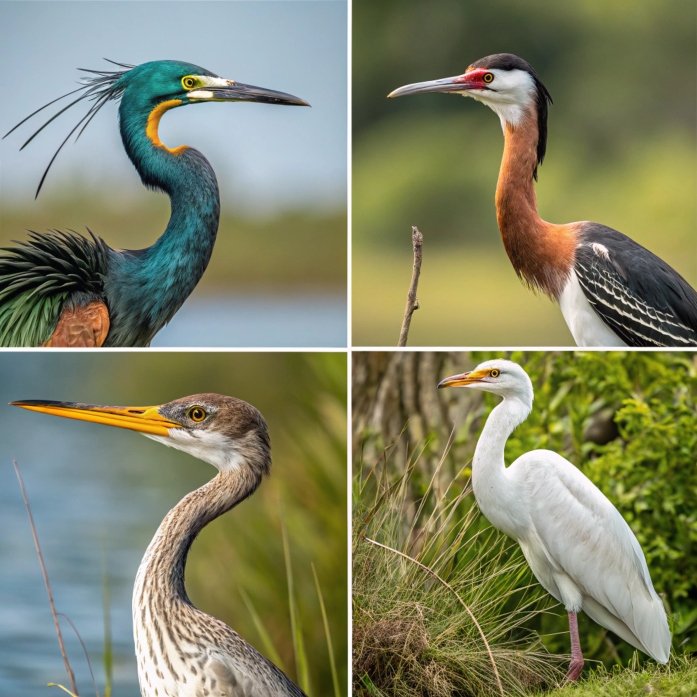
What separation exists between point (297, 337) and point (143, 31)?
2.94 feet

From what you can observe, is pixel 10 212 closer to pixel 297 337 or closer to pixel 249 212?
pixel 249 212

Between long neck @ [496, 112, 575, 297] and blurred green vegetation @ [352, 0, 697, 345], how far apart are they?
0.48 meters

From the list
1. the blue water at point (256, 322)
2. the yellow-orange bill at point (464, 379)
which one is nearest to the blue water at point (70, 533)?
the blue water at point (256, 322)

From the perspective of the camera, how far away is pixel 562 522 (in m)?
2.51

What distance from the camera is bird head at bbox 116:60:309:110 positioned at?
2566 millimetres

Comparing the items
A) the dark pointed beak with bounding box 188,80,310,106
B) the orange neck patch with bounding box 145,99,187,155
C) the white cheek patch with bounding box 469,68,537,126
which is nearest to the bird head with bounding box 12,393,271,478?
the orange neck patch with bounding box 145,99,187,155

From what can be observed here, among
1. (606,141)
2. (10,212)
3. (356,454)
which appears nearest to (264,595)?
(356,454)

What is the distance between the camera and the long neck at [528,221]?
254 centimetres

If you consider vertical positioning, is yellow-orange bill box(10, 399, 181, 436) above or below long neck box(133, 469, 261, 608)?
above

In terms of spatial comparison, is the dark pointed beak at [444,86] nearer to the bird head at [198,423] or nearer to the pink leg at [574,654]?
the bird head at [198,423]

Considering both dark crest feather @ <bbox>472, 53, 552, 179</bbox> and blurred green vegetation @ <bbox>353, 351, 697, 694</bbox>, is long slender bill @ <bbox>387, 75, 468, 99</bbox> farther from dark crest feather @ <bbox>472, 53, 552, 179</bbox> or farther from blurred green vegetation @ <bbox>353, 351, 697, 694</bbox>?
blurred green vegetation @ <bbox>353, 351, 697, 694</bbox>

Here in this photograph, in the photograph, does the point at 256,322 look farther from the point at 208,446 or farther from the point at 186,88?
the point at 186,88

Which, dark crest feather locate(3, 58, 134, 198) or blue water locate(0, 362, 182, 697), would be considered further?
blue water locate(0, 362, 182, 697)

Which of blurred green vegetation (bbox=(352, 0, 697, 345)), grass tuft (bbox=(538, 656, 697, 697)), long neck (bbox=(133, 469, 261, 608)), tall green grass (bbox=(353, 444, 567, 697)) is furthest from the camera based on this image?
blurred green vegetation (bbox=(352, 0, 697, 345))
